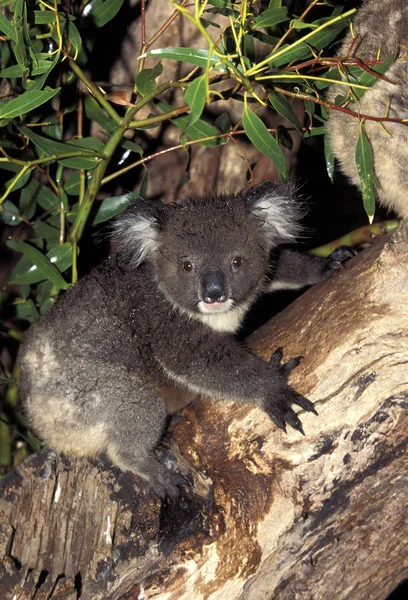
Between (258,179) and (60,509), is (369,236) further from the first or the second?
(60,509)

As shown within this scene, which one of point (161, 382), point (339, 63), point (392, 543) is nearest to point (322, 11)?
point (339, 63)

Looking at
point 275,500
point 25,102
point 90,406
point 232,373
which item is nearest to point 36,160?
point 25,102

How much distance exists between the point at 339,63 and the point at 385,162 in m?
0.39

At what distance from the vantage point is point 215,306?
2.54 meters

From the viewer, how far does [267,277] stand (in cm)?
292

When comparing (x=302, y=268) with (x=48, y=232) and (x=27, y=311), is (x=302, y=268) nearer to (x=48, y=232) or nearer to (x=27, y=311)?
(x=48, y=232)

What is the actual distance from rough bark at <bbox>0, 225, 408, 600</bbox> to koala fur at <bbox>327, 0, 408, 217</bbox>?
0.22m

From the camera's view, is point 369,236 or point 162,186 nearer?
point 369,236

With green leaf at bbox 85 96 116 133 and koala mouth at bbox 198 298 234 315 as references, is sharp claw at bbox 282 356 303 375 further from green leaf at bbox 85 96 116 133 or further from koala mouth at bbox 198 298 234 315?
green leaf at bbox 85 96 116 133

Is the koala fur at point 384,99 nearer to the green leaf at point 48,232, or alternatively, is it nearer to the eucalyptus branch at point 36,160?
the eucalyptus branch at point 36,160

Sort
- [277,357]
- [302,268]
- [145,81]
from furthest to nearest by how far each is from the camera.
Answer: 1. [302,268]
2. [277,357]
3. [145,81]

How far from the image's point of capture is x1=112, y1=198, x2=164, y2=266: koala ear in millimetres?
2658

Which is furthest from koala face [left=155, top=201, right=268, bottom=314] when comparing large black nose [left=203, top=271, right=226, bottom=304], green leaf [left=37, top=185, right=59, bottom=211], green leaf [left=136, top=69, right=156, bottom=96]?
green leaf [left=37, top=185, right=59, bottom=211]

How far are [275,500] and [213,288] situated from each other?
29.1 inches
